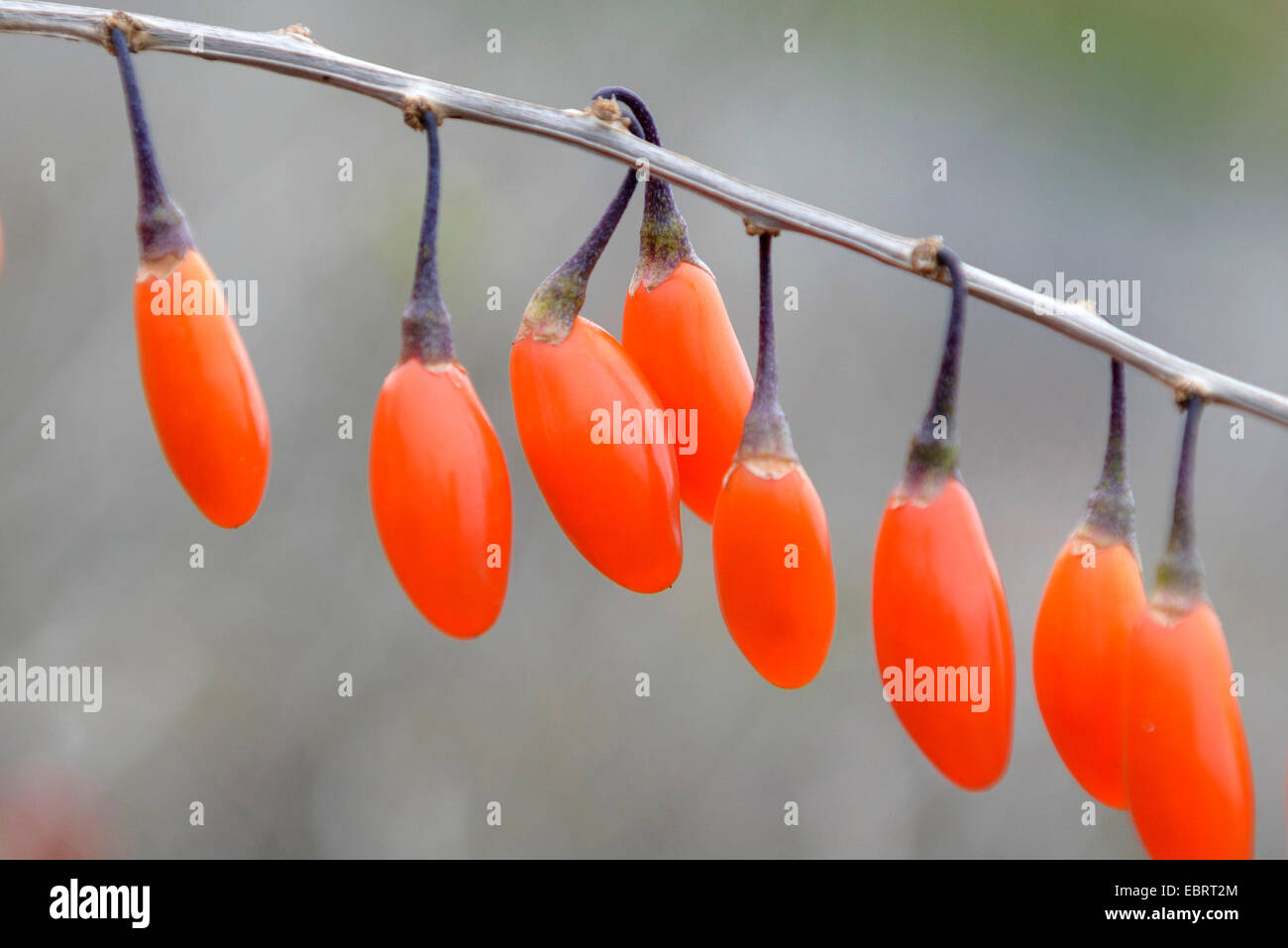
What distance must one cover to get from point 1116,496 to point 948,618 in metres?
0.15

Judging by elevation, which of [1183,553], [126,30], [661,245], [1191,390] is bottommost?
[1183,553]

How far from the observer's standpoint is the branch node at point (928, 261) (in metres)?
0.67

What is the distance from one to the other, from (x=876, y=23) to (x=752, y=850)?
1.78 m

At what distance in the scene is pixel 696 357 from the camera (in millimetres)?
718

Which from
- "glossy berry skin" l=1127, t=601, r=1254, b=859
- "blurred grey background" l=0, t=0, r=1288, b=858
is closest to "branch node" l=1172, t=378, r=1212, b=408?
"glossy berry skin" l=1127, t=601, r=1254, b=859

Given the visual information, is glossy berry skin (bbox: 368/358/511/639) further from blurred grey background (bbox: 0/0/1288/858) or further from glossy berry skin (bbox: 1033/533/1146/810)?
blurred grey background (bbox: 0/0/1288/858)

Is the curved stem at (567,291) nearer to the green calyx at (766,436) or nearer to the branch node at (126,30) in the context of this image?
the green calyx at (766,436)

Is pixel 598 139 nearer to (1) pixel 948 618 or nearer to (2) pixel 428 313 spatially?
(2) pixel 428 313

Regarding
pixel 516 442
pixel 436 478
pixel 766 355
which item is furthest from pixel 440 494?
pixel 516 442

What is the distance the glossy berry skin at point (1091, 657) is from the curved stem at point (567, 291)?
1.17 ft

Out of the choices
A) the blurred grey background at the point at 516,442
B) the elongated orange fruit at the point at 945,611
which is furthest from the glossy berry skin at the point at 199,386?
the blurred grey background at the point at 516,442

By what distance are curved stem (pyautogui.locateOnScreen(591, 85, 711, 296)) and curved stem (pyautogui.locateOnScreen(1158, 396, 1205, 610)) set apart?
324 mm
